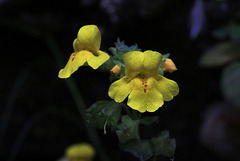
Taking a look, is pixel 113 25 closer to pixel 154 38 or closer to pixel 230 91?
pixel 154 38

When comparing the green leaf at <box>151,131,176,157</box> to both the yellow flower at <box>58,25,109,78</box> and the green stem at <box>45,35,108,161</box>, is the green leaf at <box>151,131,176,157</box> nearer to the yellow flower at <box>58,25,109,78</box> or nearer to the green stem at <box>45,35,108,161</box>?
the yellow flower at <box>58,25,109,78</box>

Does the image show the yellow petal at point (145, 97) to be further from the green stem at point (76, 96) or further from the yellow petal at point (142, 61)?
the green stem at point (76, 96)

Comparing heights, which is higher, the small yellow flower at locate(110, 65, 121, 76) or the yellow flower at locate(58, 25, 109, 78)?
the yellow flower at locate(58, 25, 109, 78)

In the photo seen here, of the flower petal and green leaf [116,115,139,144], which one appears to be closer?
the flower petal

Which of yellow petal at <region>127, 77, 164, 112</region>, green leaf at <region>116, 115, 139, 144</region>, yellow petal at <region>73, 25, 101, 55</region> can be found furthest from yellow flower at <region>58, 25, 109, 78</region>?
green leaf at <region>116, 115, 139, 144</region>

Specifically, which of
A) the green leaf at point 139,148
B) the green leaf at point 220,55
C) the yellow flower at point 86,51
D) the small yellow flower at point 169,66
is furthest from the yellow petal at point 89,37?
the green leaf at point 220,55

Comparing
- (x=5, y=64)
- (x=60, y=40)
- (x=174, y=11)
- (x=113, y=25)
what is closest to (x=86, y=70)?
(x=60, y=40)
